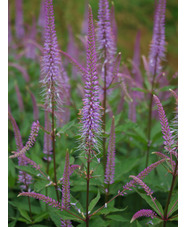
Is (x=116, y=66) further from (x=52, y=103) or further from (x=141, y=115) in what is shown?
(x=141, y=115)

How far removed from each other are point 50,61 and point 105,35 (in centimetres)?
71

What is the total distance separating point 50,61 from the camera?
1.99 meters

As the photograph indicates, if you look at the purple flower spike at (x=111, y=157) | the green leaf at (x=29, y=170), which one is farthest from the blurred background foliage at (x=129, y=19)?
the purple flower spike at (x=111, y=157)

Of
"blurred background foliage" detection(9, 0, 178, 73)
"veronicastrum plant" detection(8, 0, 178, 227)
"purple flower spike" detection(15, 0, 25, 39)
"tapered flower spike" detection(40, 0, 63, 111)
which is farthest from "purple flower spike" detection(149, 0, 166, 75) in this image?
"purple flower spike" detection(15, 0, 25, 39)

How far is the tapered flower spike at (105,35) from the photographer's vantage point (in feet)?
7.55

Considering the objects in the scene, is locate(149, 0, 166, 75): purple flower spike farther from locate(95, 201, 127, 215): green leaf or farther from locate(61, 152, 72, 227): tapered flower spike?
locate(61, 152, 72, 227): tapered flower spike

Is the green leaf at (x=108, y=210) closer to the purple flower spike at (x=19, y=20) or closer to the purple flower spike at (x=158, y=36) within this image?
the purple flower spike at (x=158, y=36)

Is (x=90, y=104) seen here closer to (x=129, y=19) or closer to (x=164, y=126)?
(x=164, y=126)

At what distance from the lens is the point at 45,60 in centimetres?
201

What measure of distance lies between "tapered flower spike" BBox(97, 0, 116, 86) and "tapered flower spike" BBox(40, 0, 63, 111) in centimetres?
57

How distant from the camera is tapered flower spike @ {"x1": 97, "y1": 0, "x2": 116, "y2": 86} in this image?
90.6 inches

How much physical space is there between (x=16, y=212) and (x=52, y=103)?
1.46m
